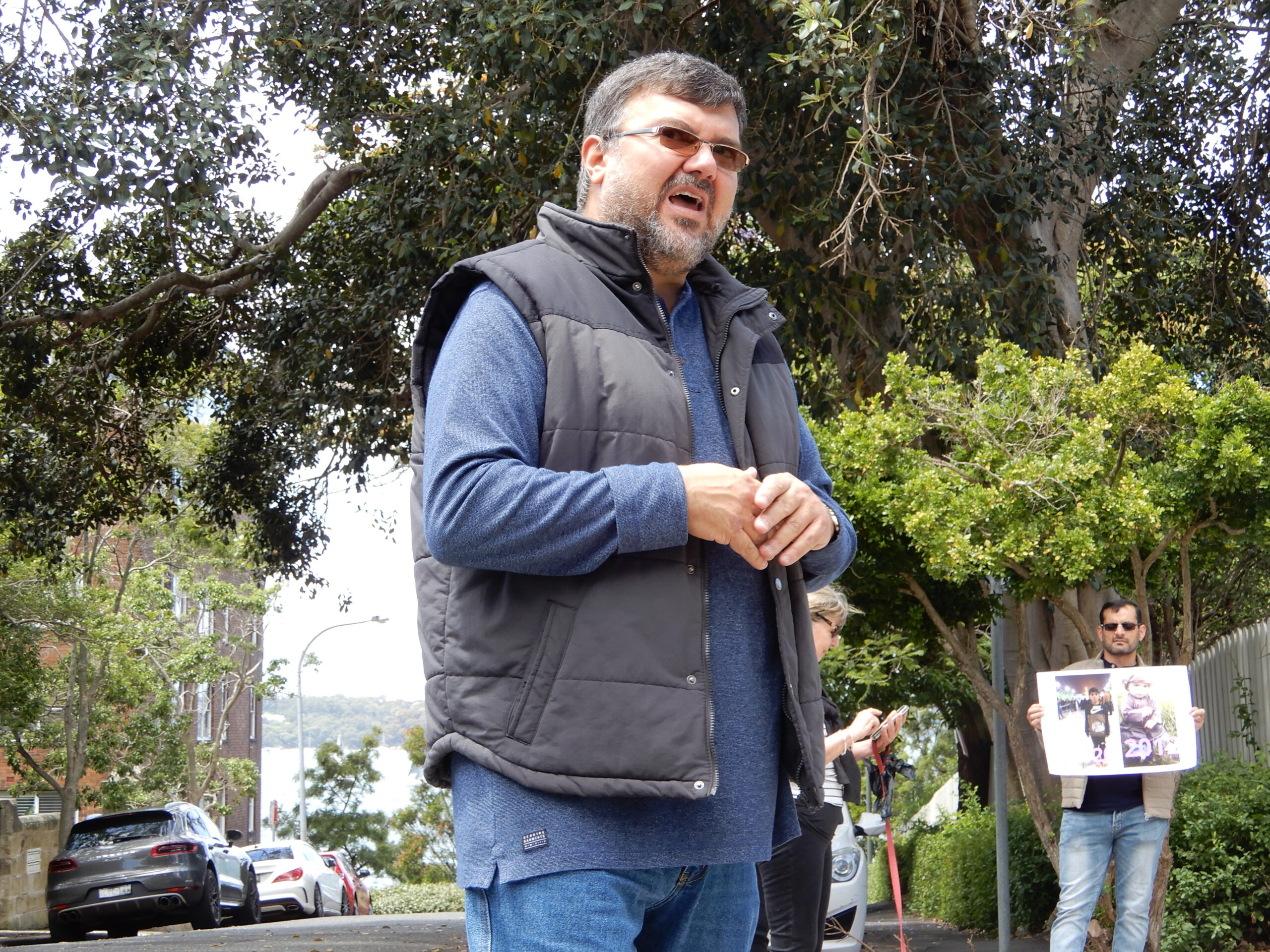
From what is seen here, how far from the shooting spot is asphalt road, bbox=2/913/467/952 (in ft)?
38.2

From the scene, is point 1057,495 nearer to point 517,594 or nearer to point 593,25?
point 593,25

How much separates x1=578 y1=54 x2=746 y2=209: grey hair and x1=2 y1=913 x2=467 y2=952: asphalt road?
27.7 ft

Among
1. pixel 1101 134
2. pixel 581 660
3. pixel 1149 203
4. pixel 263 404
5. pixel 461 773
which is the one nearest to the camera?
pixel 581 660

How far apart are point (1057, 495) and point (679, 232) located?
6.54m

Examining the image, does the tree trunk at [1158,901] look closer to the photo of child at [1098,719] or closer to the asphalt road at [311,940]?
the photo of child at [1098,719]

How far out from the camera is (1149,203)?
11711mm

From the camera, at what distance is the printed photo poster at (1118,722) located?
22.2 ft

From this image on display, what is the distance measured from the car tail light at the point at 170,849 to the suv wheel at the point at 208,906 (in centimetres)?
46

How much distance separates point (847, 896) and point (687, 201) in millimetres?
8505

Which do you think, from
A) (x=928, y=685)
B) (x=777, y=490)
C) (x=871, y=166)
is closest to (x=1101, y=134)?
(x=871, y=166)

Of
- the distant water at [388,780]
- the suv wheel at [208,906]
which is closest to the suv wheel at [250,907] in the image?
the suv wheel at [208,906]

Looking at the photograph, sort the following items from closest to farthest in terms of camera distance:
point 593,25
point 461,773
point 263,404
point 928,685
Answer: point 461,773
point 593,25
point 263,404
point 928,685

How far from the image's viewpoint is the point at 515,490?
174 centimetres

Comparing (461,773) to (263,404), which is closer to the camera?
(461,773)
